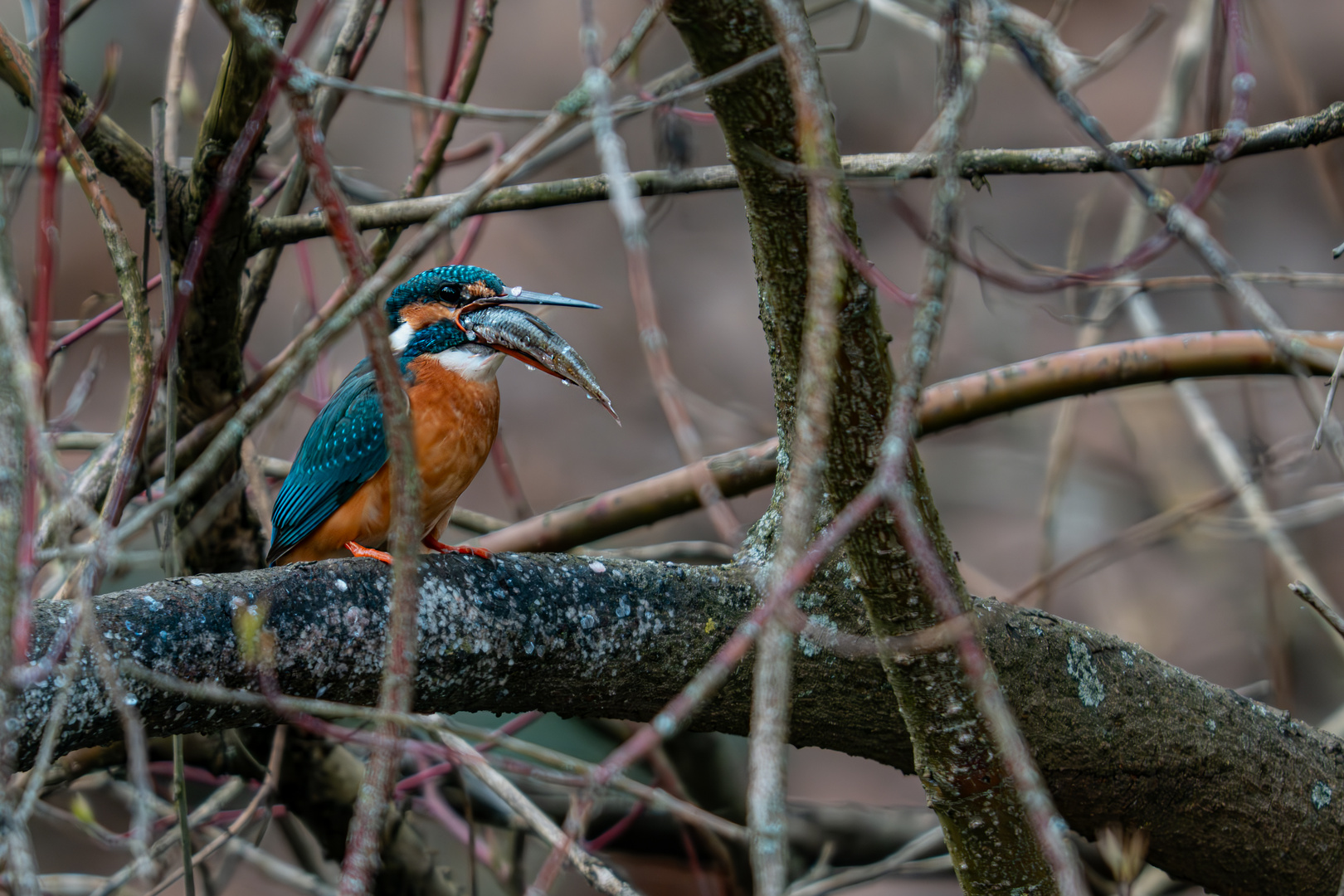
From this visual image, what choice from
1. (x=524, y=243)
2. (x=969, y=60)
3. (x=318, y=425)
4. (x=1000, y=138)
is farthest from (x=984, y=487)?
(x=969, y=60)

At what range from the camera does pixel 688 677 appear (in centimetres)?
197

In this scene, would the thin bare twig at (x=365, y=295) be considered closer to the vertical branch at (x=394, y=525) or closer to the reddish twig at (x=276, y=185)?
the vertical branch at (x=394, y=525)

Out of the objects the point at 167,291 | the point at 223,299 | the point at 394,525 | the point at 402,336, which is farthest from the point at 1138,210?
the point at 394,525

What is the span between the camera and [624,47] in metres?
1.12

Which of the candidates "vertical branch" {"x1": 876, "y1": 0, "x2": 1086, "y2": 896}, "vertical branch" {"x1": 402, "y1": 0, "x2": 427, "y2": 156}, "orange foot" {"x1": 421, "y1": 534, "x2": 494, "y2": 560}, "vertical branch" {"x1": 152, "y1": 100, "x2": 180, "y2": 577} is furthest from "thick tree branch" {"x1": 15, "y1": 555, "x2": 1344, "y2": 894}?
"vertical branch" {"x1": 402, "y1": 0, "x2": 427, "y2": 156}

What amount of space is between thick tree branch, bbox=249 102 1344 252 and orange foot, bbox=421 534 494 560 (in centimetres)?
65

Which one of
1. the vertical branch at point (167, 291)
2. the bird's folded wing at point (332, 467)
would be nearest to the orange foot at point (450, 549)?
the bird's folded wing at point (332, 467)

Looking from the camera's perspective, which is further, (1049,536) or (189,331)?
(1049,536)

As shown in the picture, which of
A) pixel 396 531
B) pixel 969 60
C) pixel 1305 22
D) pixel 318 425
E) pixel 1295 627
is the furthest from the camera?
pixel 1305 22

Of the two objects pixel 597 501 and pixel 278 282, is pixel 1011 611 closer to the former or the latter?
pixel 597 501

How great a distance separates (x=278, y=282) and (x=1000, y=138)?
5507 mm

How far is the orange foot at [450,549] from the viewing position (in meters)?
1.96

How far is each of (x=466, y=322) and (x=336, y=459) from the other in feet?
1.54

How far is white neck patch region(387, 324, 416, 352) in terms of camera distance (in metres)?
2.88
